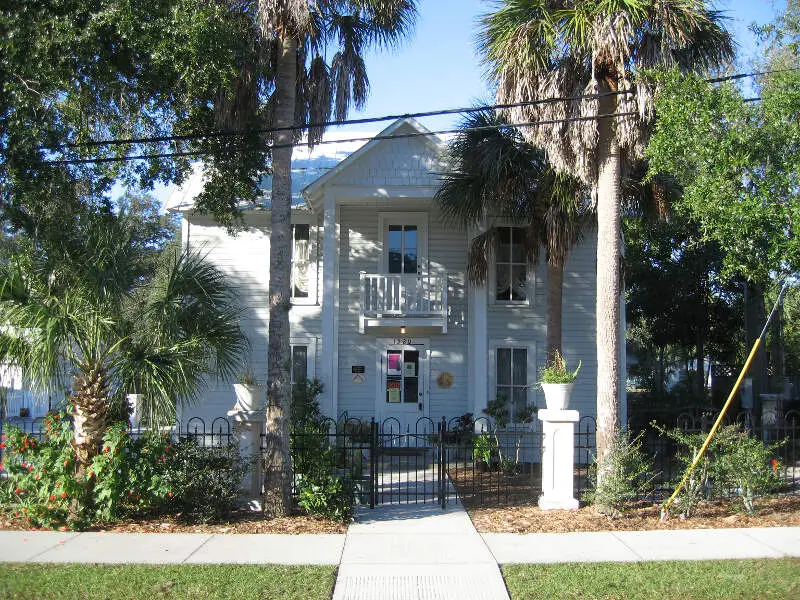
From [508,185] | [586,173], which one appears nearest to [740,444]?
[586,173]

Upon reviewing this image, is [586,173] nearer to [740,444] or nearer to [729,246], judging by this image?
[729,246]

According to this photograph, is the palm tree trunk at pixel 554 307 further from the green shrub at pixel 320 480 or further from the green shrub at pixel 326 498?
the green shrub at pixel 326 498

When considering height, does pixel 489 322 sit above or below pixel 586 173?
below

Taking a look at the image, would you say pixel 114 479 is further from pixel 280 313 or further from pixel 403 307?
pixel 403 307

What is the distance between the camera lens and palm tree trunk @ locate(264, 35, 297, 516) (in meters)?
9.54

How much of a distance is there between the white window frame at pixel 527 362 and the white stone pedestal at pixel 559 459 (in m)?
6.12

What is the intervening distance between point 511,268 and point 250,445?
350 inches

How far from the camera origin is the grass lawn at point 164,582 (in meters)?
6.42

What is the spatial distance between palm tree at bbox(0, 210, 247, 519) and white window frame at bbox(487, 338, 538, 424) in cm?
830

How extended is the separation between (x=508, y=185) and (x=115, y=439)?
852 centimetres

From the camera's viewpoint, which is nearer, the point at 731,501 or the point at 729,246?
the point at 729,246

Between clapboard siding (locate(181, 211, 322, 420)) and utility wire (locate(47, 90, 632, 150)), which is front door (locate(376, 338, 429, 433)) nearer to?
clapboard siding (locate(181, 211, 322, 420))

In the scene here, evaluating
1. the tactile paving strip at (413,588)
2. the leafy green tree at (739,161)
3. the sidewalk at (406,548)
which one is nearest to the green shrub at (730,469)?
the sidewalk at (406,548)

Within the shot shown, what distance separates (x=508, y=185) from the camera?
13812 mm
